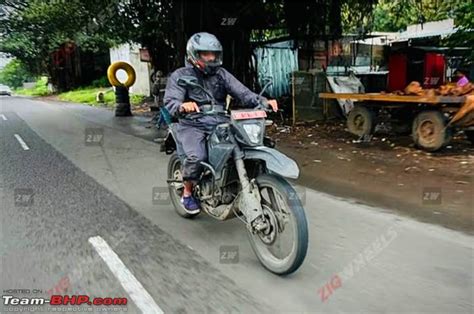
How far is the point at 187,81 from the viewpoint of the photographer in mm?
4059

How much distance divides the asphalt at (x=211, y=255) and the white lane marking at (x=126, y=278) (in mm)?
49

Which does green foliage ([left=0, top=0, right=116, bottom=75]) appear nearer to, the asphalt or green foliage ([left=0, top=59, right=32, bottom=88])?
the asphalt

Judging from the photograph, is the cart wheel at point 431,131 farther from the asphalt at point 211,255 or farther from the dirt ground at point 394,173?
the asphalt at point 211,255

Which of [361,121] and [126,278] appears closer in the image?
[126,278]

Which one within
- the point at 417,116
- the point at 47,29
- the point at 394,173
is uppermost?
the point at 47,29

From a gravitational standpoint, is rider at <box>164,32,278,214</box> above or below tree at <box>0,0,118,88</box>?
below

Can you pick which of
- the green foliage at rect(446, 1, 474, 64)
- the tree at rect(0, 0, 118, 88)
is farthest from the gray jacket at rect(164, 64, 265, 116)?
the tree at rect(0, 0, 118, 88)

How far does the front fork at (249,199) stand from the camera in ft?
12.3

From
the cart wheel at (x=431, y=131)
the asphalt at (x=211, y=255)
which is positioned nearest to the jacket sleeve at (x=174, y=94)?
the asphalt at (x=211, y=255)

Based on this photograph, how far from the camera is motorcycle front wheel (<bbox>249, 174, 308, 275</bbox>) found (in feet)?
11.1

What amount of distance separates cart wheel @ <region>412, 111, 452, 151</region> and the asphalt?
10.5ft

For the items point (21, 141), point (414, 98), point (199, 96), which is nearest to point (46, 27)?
point (21, 141)

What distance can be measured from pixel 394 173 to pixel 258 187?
3.89 meters

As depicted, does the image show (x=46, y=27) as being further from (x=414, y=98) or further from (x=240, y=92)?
(x=240, y=92)
